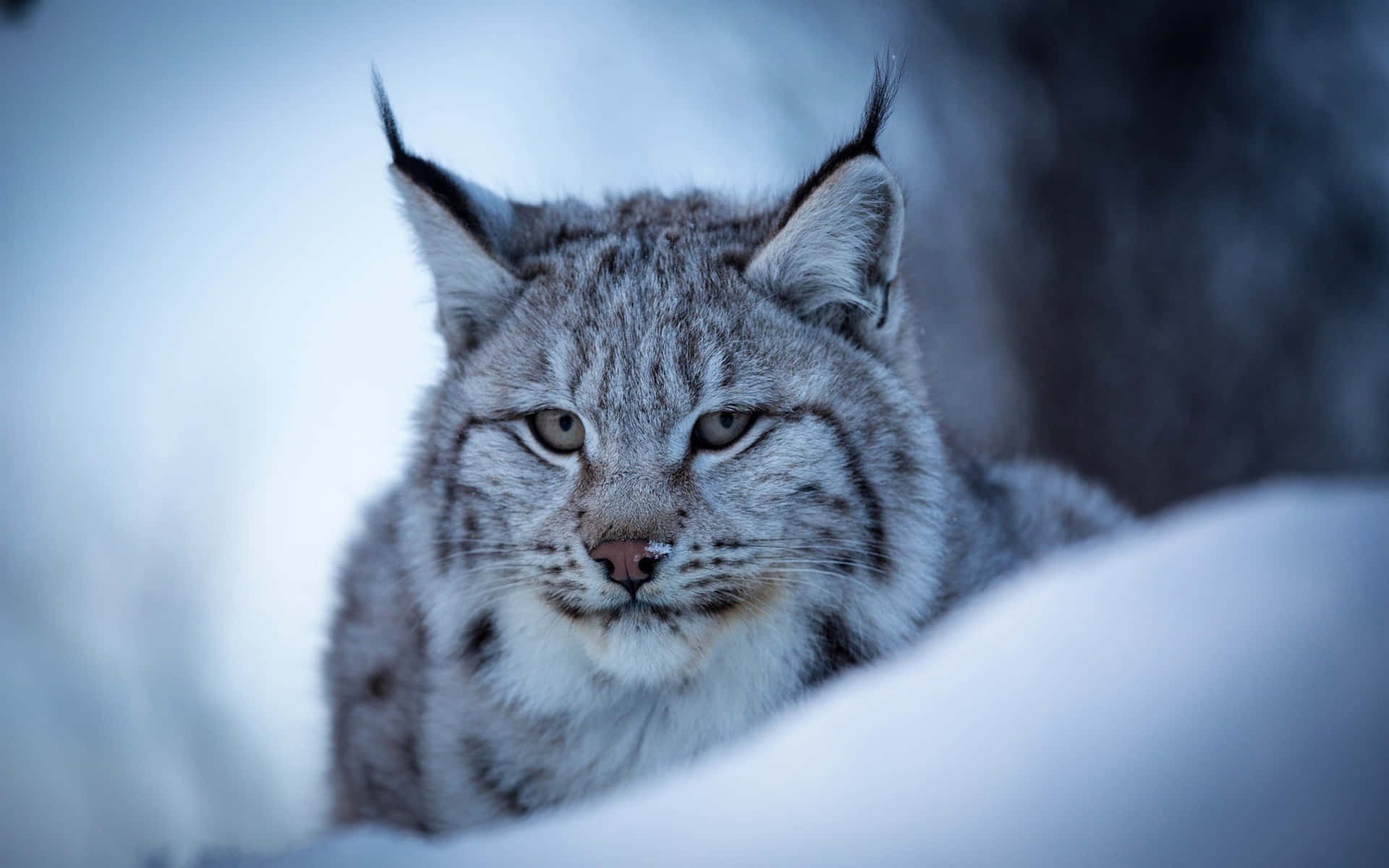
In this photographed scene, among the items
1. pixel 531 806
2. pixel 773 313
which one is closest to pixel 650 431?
pixel 773 313

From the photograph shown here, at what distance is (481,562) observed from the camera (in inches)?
110

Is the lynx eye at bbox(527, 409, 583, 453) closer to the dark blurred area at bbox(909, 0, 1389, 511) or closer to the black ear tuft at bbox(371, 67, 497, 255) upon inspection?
the black ear tuft at bbox(371, 67, 497, 255)

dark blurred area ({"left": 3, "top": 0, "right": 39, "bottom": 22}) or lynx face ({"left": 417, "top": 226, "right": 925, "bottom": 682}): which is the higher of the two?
dark blurred area ({"left": 3, "top": 0, "right": 39, "bottom": 22})

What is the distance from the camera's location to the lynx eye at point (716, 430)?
2.71 meters

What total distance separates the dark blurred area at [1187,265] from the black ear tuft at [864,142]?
3.31 metres

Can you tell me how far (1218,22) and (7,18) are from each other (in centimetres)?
620

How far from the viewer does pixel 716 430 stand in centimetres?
271

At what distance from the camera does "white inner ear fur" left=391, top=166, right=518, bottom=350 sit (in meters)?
2.90

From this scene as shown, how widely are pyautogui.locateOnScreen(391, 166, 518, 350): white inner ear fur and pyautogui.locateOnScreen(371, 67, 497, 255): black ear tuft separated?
0.06ft

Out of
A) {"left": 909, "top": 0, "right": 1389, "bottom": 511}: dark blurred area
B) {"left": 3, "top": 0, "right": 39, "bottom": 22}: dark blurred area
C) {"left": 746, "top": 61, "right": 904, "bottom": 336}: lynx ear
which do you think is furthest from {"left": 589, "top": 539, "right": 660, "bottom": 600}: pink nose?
{"left": 3, "top": 0, "right": 39, "bottom": 22}: dark blurred area

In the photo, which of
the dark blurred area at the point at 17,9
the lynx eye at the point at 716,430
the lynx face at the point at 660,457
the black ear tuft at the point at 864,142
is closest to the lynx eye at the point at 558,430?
the lynx face at the point at 660,457

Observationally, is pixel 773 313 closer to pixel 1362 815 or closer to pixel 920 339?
pixel 920 339

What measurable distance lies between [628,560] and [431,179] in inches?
48.1

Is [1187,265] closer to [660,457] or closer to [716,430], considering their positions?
[716,430]
